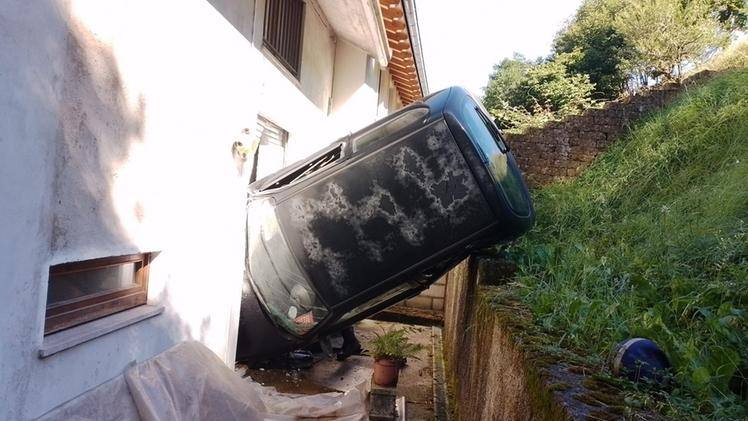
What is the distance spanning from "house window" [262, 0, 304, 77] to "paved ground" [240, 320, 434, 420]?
11.5ft

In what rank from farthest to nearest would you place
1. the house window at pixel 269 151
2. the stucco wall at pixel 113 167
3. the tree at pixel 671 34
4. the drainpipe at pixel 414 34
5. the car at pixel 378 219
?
the tree at pixel 671 34 → the drainpipe at pixel 414 34 → the house window at pixel 269 151 → the car at pixel 378 219 → the stucco wall at pixel 113 167

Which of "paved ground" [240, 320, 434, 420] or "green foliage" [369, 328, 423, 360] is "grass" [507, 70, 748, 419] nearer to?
"green foliage" [369, 328, 423, 360]

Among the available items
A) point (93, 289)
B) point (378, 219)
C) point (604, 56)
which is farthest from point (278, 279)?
point (604, 56)

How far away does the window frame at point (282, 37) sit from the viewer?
493 cm

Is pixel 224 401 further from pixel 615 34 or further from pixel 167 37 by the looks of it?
pixel 615 34

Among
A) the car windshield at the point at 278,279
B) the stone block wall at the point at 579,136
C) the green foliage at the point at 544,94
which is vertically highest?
the green foliage at the point at 544,94

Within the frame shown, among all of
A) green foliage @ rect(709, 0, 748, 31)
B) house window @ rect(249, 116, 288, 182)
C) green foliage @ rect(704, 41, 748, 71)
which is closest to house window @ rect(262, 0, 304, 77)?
house window @ rect(249, 116, 288, 182)

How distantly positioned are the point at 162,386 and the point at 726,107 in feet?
22.7

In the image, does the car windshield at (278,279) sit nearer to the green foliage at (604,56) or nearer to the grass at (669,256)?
the grass at (669,256)

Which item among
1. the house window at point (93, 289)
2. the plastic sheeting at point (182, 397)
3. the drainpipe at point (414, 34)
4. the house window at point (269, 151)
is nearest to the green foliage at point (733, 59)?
the drainpipe at point (414, 34)

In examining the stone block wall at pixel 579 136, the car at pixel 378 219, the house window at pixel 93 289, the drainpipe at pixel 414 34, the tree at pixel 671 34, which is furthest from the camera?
the tree at pixel 671 34

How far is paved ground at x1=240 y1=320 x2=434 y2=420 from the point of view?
215 inches

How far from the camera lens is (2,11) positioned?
175 centimetres

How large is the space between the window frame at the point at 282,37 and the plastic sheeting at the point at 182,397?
3003mm
